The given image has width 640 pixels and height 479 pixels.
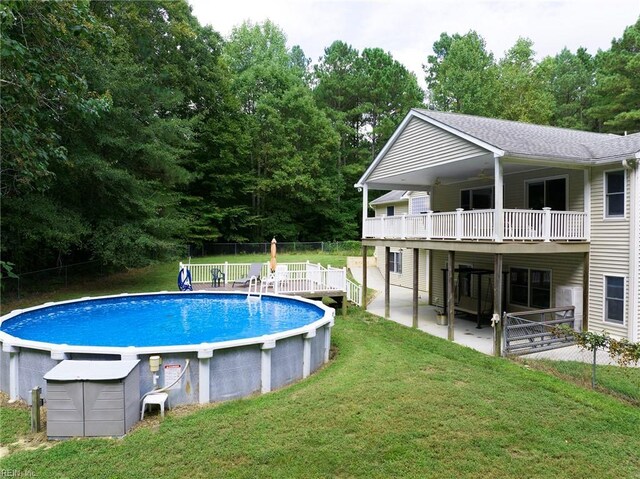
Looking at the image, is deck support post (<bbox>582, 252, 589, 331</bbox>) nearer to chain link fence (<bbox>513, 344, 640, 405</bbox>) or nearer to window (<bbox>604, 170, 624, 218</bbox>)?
chain link fence (<bbox>513, 344, 640, 405</bbox>)

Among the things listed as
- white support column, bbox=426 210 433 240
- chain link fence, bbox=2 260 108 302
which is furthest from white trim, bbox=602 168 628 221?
Result: chain link fence, bbox=2 260 108 302

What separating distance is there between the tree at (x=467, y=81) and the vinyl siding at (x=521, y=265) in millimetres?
26061

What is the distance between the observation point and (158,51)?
26312mm

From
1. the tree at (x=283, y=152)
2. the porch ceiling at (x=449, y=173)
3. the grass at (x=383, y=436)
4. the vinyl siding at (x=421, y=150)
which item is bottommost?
the grass at (x=383, y=436)

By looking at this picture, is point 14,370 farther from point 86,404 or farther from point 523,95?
point 523,95

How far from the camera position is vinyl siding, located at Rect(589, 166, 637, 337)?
1065cm

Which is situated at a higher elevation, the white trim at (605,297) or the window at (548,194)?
the window at (548,194)

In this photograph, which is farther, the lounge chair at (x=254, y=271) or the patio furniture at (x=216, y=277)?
the patio furniture at (x=216, y=277)

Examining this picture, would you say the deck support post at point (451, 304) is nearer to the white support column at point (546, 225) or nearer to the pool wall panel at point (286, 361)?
the white support column at point (546, 225)

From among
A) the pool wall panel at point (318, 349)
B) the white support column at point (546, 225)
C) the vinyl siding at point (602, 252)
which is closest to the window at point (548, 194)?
the vinyl siding at point (602, 252)

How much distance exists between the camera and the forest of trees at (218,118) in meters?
15.3

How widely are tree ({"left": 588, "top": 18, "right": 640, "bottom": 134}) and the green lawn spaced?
32.3 m

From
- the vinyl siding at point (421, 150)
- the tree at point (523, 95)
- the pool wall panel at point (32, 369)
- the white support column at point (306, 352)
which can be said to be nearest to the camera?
the pool wall panel at point (32, 369)

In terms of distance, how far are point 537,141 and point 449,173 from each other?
336 cm
